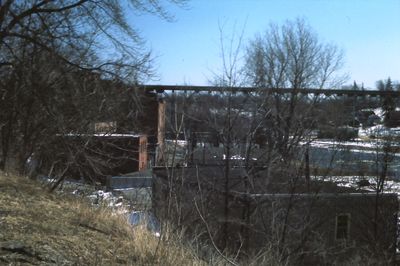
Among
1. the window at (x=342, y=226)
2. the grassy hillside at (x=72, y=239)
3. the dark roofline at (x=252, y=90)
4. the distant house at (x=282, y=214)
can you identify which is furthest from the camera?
the window at (x=342, y=226)

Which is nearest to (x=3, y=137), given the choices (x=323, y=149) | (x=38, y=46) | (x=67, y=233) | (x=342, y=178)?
(x=38, y=46)

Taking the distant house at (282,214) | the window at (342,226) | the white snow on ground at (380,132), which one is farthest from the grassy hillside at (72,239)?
the white snow on ground at (380,132)

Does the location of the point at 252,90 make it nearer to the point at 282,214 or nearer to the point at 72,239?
the point at 282,214

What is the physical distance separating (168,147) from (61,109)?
8.20m

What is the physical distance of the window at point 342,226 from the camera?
92.7ft

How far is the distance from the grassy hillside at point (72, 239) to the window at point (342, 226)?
2313 cm

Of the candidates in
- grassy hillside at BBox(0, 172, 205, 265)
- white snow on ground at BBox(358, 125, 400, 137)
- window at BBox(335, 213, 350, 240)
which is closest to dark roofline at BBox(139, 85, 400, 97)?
white snow on ground at BBox(358, 125, 400, 137)

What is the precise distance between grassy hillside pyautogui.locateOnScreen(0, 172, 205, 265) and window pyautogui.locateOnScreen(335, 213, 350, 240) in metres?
23.1

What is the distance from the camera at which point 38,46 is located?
14516mm

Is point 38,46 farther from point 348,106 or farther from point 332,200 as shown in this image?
point 348,106

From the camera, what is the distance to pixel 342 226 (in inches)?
1131

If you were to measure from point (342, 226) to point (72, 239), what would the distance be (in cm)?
2559

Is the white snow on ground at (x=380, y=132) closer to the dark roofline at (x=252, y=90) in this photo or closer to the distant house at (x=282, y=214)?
the distant house at (x=282, y=214)

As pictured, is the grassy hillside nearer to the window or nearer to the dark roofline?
the dark roofline
